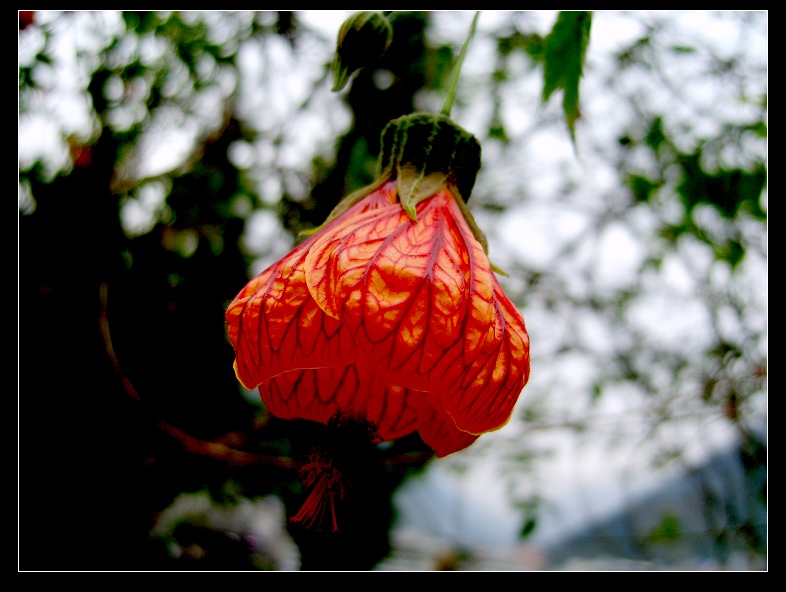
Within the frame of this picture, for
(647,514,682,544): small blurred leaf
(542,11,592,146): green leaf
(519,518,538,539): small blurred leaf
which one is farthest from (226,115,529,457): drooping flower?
(647,514,682,544): small blurred leaf

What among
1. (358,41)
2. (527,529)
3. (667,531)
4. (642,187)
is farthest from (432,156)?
(667,531)

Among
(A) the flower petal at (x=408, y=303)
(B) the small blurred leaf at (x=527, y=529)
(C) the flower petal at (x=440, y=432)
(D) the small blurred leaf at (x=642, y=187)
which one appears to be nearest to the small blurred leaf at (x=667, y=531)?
(B) the small blurred leaf at (x=527, y=529)

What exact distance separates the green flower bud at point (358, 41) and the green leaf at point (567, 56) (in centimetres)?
19

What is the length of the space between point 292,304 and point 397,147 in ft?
0.82

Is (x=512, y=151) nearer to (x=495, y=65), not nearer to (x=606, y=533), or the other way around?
(x=495, y=65)

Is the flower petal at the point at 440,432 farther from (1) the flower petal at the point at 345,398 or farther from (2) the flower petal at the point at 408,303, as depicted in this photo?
(2) the flower petal at the point at 408,303

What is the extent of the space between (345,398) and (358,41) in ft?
1.35

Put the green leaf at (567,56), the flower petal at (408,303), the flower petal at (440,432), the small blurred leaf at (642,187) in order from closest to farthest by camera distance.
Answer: the flower petal at (408,303) < the flower petal at (440,432) < the green leaf at (567,56) < the small blurred leaf at (642,187)

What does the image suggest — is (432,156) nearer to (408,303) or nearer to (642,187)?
(408,303)

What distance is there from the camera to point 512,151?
1722 mm

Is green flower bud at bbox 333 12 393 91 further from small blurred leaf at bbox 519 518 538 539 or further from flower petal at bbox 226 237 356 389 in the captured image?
small blurred leaf at bbox 519 518 538 539

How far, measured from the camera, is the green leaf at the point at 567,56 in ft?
2.28

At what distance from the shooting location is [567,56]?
70cm
